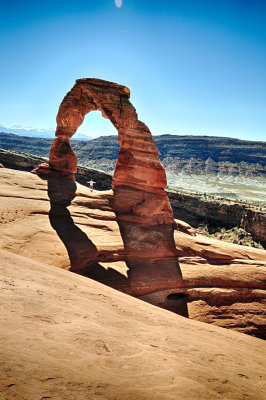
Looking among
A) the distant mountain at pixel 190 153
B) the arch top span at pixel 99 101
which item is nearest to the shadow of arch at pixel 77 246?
the arch top span at pixel 99 101

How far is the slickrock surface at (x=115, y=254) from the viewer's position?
362 inches

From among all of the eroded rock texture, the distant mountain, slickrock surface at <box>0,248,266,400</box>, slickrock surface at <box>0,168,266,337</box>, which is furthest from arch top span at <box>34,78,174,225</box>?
the distant mountain

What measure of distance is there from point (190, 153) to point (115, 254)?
440ft

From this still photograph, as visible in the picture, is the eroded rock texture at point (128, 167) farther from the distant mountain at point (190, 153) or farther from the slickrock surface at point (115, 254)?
the distant mountain at point (190, 153)

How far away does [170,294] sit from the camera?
10.4 meters

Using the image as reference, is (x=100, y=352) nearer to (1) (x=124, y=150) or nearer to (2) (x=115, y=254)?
(2) (x=115, y=254)

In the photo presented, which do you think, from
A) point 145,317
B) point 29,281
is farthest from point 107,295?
point 29,281

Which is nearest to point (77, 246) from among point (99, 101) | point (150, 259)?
point (150, 259)

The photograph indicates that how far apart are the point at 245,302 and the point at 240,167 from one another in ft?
403

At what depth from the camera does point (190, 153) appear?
13675 cm

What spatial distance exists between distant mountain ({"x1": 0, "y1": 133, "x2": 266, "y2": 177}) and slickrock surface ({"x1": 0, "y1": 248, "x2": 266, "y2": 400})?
10982cm

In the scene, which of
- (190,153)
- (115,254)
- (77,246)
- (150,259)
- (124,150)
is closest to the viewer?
(77,246)

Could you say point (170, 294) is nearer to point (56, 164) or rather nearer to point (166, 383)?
point (166, 383)

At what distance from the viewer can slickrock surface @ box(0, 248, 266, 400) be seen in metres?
2.54
